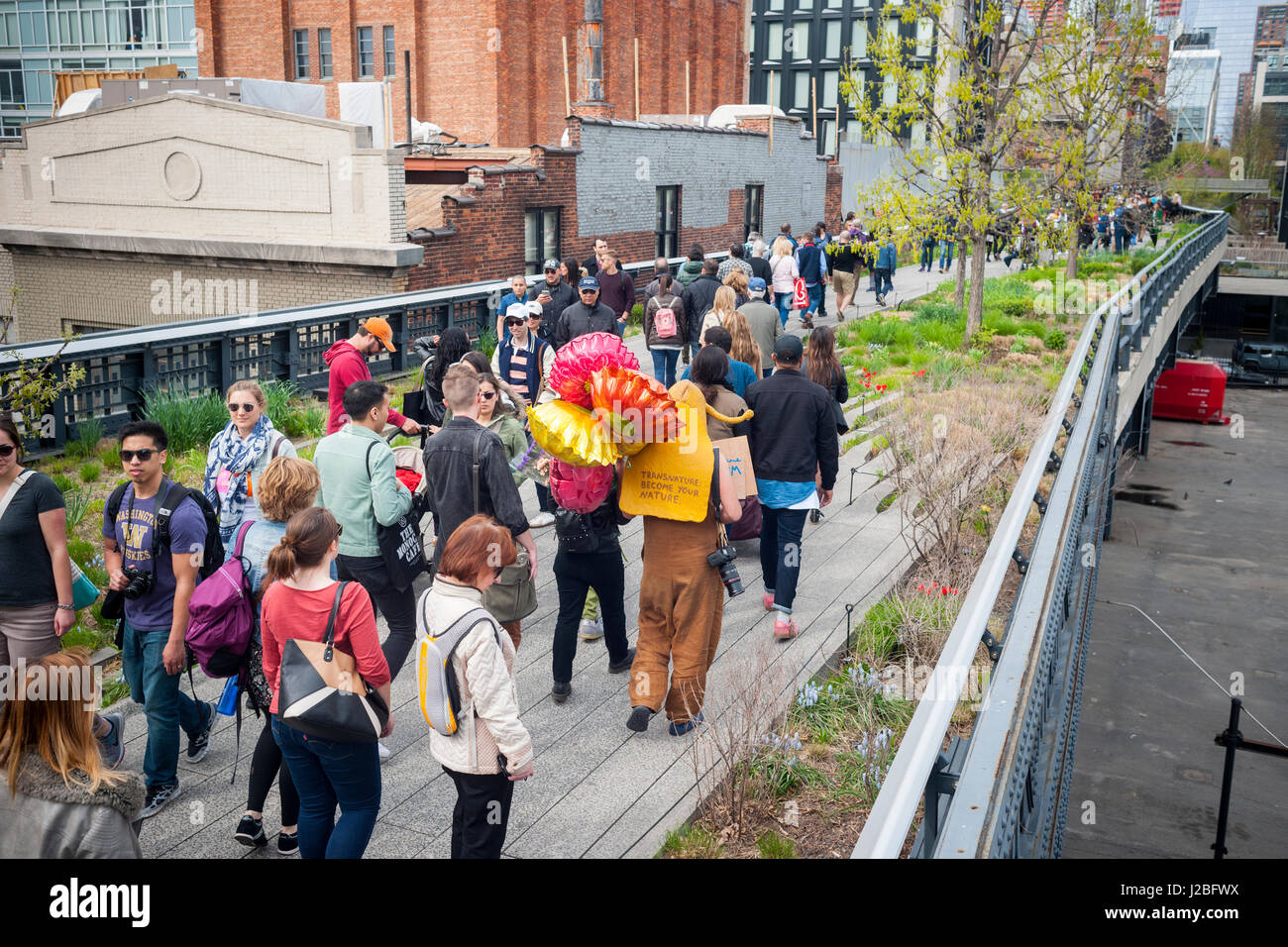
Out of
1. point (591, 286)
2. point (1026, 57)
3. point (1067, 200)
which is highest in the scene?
point (1026, 57)

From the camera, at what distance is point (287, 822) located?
5.00 m

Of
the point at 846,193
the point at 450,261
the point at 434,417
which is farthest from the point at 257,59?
the point at 434,417

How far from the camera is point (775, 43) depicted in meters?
67.8

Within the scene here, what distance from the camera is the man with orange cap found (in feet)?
25.8

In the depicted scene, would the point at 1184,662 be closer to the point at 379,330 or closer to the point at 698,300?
the point at 698,300

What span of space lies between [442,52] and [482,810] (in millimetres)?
37336

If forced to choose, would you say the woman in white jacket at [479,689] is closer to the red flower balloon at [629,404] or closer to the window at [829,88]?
the red flower balloon at [629,404]

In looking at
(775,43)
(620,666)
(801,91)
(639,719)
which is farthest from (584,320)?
(775,43)

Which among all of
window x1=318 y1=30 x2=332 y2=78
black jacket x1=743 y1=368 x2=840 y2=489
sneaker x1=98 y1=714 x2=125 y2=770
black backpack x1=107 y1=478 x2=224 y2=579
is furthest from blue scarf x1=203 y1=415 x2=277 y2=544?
window x1=318 y1=30 x2=332 y2=78

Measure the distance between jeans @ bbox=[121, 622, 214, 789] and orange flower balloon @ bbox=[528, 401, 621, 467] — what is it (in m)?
2.08

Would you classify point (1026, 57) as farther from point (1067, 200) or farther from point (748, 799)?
point (748, 799)

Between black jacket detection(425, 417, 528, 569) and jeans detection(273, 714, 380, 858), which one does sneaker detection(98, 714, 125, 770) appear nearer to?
jeans detection(273, 714, 380, 858)
